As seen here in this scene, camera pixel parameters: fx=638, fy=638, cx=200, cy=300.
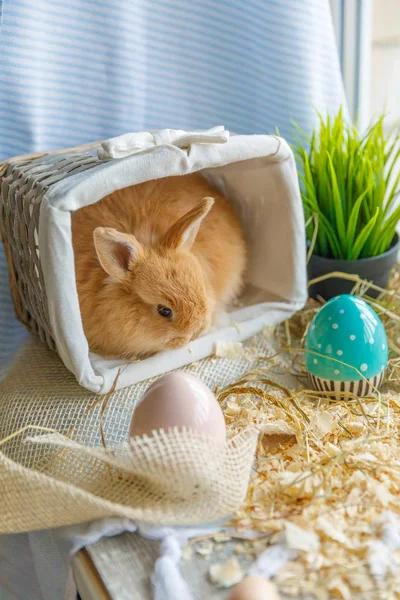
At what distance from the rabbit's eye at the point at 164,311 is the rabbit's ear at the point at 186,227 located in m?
0.12

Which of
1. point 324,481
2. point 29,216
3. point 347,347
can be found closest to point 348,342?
point 347,347

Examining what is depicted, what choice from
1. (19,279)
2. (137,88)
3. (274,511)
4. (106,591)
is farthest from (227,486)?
(137,88)

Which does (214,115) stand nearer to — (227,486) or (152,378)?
(152,378)

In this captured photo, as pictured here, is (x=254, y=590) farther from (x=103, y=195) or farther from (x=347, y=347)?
(x=103, y=195)

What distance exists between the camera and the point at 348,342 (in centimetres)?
113

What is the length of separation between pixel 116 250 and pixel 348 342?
444mm

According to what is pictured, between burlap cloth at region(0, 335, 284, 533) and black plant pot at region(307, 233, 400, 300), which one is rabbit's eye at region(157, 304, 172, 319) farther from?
black plant pot at region(307, 233, 400, 300)

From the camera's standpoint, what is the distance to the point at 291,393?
3.85 ft

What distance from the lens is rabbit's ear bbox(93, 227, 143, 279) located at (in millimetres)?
1086

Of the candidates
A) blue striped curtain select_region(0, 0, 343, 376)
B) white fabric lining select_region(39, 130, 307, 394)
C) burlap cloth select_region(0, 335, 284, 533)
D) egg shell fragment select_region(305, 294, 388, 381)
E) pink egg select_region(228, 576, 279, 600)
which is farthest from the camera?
blue striped curtain select_region(0, 0, 343, 376)

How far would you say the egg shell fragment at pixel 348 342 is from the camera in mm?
1131

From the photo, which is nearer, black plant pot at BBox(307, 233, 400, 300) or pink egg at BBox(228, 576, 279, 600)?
pink egg at BBox(228, 576, 279, 600)

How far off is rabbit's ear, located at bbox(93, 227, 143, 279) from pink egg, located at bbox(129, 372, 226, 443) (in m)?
0.29

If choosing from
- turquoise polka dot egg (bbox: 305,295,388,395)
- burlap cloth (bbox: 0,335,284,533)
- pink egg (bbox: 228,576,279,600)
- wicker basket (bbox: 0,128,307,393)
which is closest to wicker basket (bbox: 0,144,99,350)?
wicker basket (bbox: 0,128,307,393)
